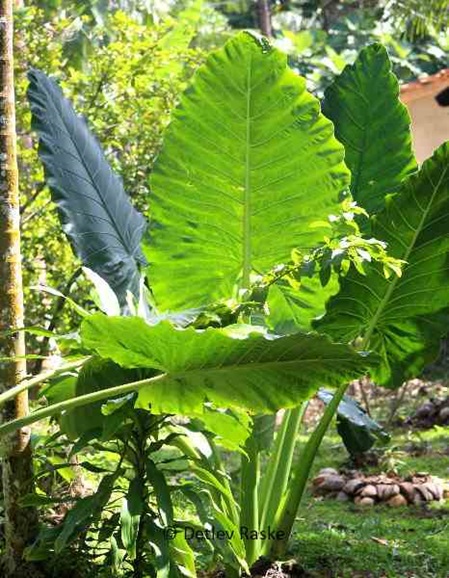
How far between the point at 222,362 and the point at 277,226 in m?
1.19

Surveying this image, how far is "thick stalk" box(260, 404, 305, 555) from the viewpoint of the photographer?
3.99 meters

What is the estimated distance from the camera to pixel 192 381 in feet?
9.52

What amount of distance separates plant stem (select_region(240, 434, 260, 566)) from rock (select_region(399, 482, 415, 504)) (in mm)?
2460

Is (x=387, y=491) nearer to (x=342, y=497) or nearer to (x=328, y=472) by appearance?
(x=342, y=497)

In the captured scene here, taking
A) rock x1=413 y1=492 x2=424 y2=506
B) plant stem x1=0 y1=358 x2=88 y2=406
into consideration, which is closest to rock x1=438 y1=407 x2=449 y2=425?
rock x1=413 y1=492 x2=424 y2=506

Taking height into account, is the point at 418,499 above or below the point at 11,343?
below

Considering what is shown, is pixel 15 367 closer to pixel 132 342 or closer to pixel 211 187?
pixel 132 342

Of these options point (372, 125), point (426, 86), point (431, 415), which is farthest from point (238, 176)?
point (426, 86)

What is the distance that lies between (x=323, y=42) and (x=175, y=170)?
1143 centimetres

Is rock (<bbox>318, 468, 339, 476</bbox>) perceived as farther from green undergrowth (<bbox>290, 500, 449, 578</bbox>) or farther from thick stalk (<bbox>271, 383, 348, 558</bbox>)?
thick stalk (<bbox>271, 383, 348, 558</bbox>)

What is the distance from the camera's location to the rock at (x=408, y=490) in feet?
19.9

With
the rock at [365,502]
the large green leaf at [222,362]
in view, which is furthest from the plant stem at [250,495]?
the rock at [365,502]

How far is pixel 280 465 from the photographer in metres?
4.04

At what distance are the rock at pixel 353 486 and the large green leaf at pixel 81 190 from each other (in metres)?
2.85
